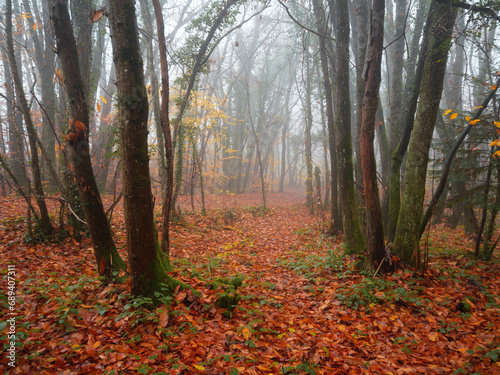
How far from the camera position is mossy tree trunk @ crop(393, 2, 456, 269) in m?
4.47

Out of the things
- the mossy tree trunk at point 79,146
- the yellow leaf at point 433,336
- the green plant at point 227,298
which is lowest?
the yellow leaf at point 433,336

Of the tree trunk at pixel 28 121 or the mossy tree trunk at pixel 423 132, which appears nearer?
the mossy tree trunk at pixel 423 132

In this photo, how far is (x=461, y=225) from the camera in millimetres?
10281

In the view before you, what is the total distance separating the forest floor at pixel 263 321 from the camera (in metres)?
2.52

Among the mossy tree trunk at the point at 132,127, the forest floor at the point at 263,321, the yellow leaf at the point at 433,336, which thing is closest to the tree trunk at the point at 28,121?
the forest floor at the point at 263,321

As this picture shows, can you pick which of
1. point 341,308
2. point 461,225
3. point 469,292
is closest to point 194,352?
point 341,308

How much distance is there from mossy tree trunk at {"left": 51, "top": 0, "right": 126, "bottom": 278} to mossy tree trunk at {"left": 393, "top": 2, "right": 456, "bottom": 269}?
5.01 metres

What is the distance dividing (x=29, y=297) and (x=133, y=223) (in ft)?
5.93

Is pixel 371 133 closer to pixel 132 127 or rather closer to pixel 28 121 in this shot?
pixel 132 127

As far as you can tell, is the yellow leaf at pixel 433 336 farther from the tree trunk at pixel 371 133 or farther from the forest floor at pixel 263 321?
the tree trunk at pixel 371 133

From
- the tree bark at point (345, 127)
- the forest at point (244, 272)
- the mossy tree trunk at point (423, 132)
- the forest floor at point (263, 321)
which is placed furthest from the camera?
the tree bark at point (345, 127)

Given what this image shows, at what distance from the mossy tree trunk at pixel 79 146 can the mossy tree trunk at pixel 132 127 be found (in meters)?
0.93

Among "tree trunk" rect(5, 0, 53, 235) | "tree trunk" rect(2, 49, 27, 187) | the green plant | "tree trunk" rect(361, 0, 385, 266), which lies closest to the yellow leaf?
"tree trunk" rect(361, 0, 385, 266)

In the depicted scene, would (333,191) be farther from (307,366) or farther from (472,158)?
(307,366)
